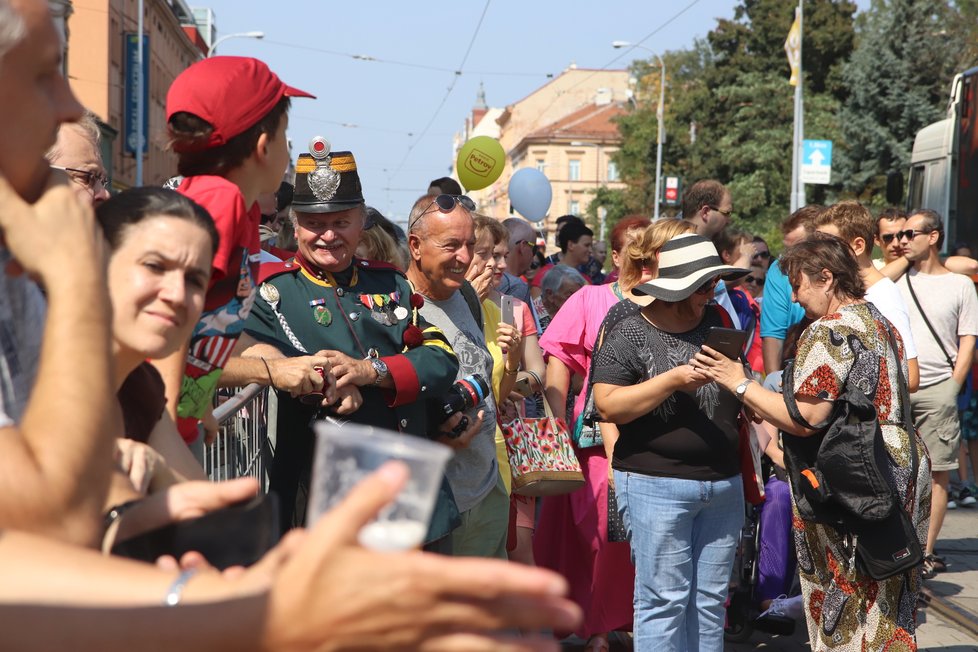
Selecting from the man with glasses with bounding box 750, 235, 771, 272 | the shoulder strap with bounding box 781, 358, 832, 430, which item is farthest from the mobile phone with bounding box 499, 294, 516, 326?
the man with glasses with bounding box 750, 235, 771, 272

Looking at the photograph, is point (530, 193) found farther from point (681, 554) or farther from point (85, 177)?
point (85, 177)

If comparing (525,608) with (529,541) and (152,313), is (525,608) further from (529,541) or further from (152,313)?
(529,541)

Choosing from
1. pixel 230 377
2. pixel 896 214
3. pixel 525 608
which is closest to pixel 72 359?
pixel 525 608

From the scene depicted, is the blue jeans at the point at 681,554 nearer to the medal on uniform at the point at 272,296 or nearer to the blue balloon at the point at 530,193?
the medal on uniform at the point at 272,296

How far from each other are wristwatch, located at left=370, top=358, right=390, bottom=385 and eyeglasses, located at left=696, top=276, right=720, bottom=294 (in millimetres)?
1609

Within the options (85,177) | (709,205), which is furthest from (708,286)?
(709,205)

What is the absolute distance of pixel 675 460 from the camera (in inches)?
190

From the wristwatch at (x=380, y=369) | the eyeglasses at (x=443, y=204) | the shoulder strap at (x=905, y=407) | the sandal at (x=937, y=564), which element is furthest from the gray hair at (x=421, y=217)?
the sandal at (x=937, y=564)

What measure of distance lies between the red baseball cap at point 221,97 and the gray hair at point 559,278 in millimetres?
5455

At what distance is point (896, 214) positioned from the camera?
317 inches

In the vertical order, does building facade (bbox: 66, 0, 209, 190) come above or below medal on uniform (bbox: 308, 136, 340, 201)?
above

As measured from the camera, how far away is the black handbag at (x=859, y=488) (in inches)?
182

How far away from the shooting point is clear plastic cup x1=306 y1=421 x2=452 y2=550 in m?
1.24

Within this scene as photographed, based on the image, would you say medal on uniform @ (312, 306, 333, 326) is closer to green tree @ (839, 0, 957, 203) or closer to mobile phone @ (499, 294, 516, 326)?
mobile phone @ (499, 294, 516, 326)
